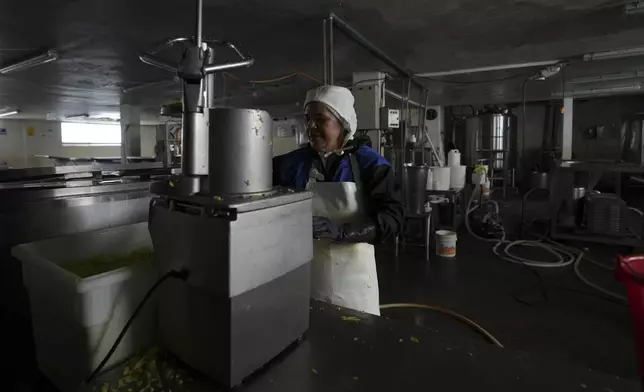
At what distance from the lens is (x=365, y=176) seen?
119cm

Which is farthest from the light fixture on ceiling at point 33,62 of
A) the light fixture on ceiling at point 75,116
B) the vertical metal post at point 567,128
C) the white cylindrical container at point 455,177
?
the vertical metal post at point 567,128

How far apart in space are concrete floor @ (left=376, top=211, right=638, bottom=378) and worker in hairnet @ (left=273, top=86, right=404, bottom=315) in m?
0.69

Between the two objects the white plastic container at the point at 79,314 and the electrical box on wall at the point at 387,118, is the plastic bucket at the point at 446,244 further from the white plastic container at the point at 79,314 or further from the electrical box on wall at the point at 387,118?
the white plastic container at the point at 79,314

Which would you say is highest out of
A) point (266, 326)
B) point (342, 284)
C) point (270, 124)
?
point (270, 124)

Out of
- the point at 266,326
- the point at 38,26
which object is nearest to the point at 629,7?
the point at 266,326

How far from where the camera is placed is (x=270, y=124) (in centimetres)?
60

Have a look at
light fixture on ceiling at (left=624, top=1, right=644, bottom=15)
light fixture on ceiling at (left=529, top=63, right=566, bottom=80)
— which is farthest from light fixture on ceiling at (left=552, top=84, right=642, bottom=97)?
light fixture on ceiling at (left=624, top=1, right=644, bottom=15)

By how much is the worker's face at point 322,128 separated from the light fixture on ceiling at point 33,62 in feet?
8.32

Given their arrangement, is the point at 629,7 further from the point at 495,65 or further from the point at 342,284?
the point at 342,284

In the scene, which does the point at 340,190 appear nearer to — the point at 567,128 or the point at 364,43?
the point at 364,43

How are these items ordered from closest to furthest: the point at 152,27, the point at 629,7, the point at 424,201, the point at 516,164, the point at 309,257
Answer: the point at 309,257, the point at 629,7, the point at 152,27, the point at 424,201, the point at 516,164

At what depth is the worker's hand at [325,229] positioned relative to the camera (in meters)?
0.91

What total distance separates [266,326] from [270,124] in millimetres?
327

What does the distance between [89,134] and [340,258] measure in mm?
8812
